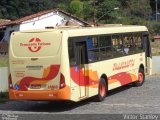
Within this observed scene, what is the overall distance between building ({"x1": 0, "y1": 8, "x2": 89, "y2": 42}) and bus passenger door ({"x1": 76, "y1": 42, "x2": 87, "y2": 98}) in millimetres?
39223

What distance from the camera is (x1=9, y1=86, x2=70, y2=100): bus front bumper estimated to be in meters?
14.7

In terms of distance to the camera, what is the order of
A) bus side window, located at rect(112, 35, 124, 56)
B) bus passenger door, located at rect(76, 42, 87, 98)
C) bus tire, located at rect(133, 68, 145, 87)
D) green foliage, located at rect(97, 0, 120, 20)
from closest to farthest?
bus passenger door, located at rect(76, 42, 87, 98) < bus side window, located at rect(112, 35, 124, 56) < bus tire, located at rect(133, 68, 145, 87) < green foliage, located at rect(97, 0, 120, 20)

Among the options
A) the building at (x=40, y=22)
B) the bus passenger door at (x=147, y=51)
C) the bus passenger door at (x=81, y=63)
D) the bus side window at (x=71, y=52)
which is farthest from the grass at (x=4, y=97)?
the building at (x=40, y=22)

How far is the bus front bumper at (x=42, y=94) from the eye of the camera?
14656mm

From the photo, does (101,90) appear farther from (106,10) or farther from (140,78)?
(106,10)

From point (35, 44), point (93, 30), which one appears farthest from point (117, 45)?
point (35, 44)

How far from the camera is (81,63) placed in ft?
51.5

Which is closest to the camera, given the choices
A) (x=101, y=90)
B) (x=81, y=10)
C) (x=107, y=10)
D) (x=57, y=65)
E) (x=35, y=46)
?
(x=57, y=65)

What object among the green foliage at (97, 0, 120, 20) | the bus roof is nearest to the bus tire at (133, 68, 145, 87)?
the bus roof

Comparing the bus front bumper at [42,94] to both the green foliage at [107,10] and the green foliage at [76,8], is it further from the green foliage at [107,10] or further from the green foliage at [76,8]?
the green foliage at [76,8]

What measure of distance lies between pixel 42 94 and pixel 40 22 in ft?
141

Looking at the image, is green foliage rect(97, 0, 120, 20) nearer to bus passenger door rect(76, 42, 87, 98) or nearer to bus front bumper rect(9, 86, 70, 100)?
bus passenger door rect(76, 42, 87, 98)

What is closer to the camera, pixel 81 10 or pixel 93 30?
pixel 93 30

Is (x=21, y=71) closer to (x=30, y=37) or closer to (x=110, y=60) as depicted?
(x=30, y=37)
